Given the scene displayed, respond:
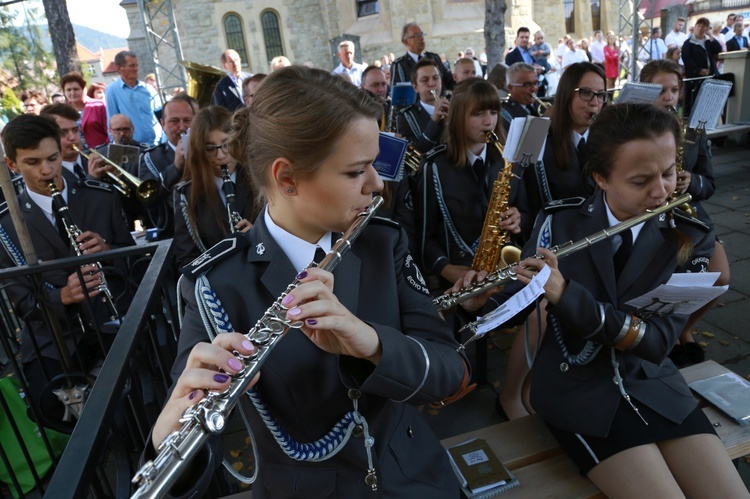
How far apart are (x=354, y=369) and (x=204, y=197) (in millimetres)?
2471

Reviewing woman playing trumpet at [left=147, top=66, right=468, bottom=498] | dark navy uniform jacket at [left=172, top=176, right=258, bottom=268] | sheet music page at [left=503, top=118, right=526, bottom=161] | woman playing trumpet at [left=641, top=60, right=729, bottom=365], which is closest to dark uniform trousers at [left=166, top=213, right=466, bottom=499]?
woman playing trumpet at [left=147, top=66, right=468, bottom=498]

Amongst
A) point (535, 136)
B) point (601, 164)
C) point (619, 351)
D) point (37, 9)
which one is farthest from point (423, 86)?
point (37, 9)

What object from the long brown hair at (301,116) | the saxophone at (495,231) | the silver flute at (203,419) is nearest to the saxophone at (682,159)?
the saxophone at (495,231)

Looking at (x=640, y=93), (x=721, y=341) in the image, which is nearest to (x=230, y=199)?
(x=640, y=93)

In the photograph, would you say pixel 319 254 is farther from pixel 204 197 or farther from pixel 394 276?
pixel 204 197

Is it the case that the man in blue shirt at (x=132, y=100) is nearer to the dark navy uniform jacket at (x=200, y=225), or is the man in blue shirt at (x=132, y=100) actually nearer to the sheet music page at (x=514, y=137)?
the dark navy uniform jacket at (x=200, y=225)

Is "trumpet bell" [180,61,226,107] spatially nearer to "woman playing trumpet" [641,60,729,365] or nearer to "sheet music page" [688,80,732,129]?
"woman playing trumpet" [641,60,729,365]

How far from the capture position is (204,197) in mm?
3615

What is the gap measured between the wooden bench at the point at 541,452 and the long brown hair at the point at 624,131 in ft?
2.45

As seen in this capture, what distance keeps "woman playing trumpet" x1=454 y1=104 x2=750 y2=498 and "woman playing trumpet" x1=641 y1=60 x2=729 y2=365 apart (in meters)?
1.20

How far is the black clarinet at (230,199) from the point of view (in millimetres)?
3461

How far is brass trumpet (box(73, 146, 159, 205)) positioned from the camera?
4.41 metres

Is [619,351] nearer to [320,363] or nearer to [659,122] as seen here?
[659,122]

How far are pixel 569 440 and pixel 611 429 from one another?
18 cm
